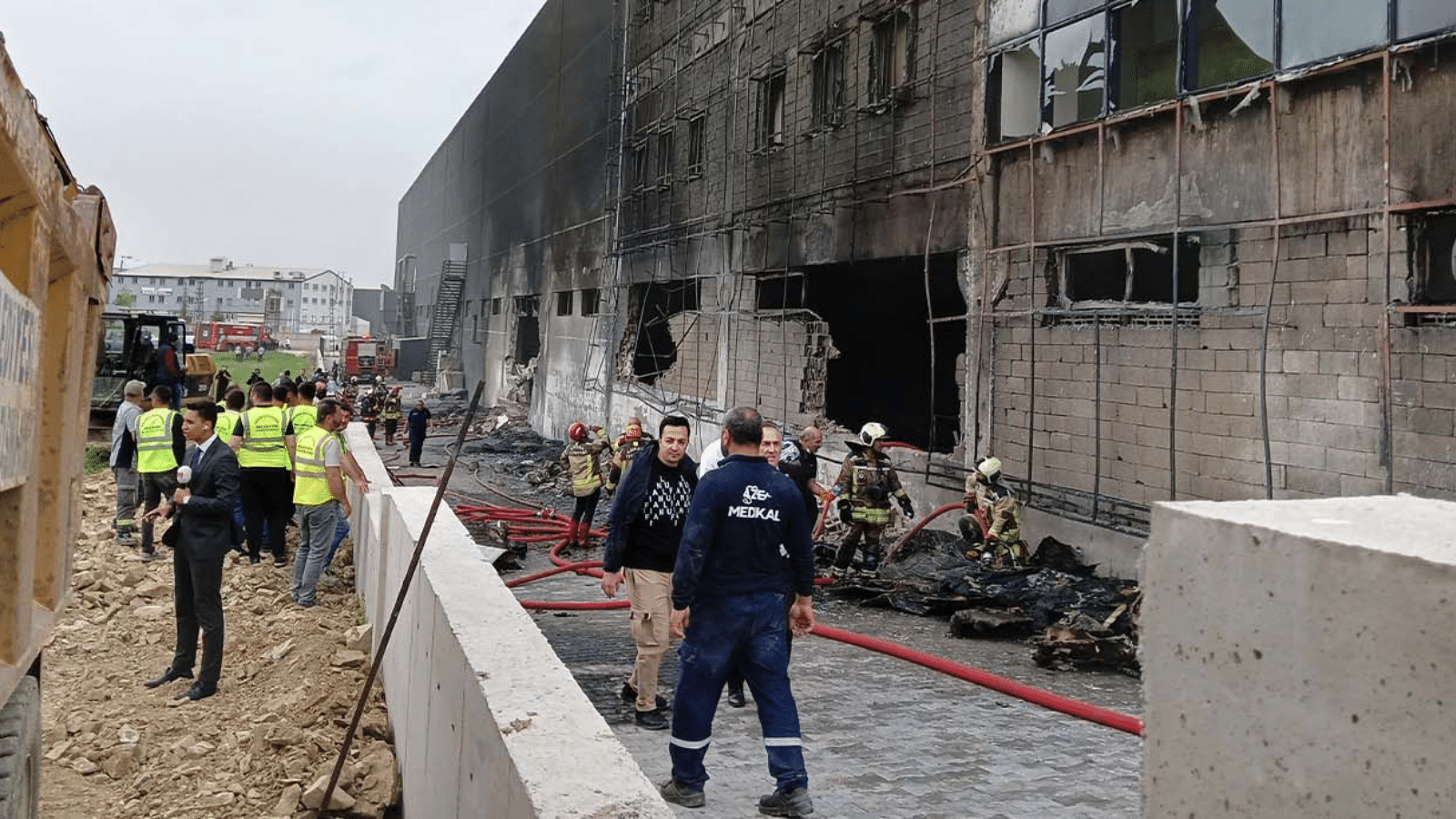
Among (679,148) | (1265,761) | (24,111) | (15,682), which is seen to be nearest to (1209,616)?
(1265,761)

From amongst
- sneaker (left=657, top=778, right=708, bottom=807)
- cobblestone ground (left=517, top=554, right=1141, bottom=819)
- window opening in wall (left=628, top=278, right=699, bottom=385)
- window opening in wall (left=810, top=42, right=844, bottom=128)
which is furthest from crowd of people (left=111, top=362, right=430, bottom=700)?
window opening in wall (left=628, top=278, right=699, bottom=385)

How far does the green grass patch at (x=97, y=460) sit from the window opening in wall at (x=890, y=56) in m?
13.9

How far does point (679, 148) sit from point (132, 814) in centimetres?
1755

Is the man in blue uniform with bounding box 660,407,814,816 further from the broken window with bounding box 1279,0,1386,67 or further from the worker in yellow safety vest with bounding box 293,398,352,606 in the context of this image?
the broken window with bounding box 1279,0,1386,67

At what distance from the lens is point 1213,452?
9.18 metres

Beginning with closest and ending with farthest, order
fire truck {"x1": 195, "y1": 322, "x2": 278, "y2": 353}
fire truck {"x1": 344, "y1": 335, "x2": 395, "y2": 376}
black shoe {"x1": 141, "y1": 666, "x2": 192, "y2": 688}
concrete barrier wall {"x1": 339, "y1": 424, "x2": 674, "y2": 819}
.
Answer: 1. concrete barrier wall {"x1": 339, "y1": 424, "x2": 674, "y2": 819}
2. black shoe {"x1": 141, "y1": 666, "x2": 192, "y2": 688}
3. fire truck {"x1": 344, "y1": 335, "x2": 395, "y2": 376}
4. fire truck {"x1": 195, "y1": 322, "x2": 278, "y2": 353}

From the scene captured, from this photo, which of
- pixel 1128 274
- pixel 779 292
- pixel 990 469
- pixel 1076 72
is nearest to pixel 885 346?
pixel 779 292

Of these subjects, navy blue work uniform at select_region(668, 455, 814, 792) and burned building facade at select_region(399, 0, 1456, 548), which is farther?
burned building facade at select_region(399, 0, 1456, 548)

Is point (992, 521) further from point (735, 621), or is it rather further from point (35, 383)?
point (35, 383)

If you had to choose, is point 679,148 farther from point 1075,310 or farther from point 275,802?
point 275,802

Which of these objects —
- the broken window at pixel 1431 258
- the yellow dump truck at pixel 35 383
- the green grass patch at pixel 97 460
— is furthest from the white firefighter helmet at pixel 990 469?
the green grass patch at pixel 97 460

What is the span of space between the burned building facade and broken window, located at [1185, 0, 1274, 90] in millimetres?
24

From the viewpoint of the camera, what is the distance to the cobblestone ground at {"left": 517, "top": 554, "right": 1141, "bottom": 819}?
5.02m

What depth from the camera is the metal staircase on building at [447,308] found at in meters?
46.8
